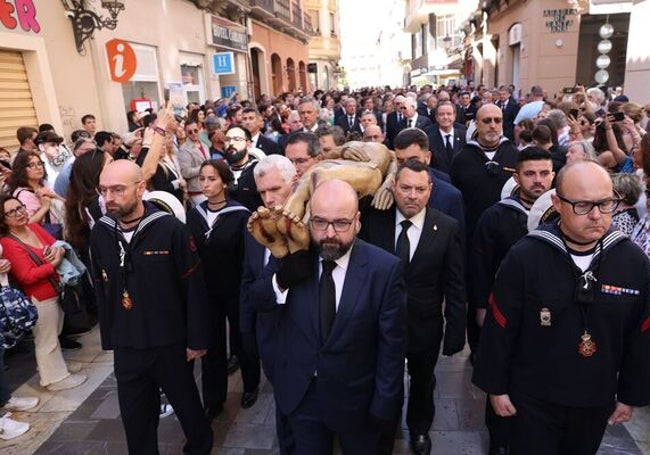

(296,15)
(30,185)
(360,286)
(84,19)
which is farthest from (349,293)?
(296,15)

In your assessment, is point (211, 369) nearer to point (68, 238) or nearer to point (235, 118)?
point (68, 238)

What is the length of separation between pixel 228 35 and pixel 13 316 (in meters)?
14.8

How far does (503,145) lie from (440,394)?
8.01 ft

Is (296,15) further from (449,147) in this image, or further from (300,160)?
(300,160)

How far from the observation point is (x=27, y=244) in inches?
169

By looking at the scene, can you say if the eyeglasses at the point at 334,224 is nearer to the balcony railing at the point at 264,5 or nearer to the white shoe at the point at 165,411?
the white shoe at the point at 165,411

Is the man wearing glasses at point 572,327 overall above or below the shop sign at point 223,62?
below

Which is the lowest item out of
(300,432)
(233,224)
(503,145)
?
(300,432)

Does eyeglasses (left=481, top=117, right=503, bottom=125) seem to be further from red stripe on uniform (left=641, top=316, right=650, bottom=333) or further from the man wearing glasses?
red stripe on uniform (left=641, top=316, right=650, bottom=333)

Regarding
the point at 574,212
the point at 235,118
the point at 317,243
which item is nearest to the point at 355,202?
the point at 317,243

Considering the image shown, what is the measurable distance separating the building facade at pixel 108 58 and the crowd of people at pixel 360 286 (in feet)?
11.3

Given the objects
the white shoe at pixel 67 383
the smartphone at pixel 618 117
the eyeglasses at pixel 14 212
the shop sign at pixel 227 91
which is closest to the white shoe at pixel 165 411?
the white shoe at pixel 67 383

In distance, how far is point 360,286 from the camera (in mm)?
2383

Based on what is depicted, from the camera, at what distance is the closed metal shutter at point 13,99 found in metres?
7.29
